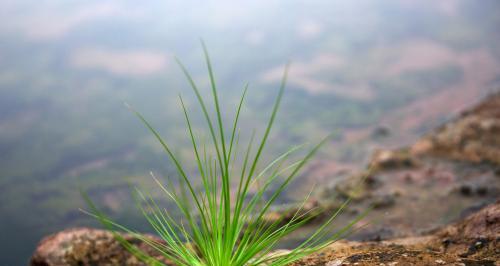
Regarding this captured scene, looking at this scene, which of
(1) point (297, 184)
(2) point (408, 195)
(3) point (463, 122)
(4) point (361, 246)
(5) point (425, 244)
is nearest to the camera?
(4) point (361, 246)

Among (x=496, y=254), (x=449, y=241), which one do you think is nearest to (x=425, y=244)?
(x=449, y=241)

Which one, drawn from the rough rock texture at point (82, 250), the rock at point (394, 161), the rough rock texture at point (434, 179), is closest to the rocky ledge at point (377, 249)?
the rough rock texture at point (82, 250)

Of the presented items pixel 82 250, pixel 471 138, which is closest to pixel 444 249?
pixel 82 250

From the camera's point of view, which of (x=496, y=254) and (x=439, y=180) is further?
(x=439, y=180)

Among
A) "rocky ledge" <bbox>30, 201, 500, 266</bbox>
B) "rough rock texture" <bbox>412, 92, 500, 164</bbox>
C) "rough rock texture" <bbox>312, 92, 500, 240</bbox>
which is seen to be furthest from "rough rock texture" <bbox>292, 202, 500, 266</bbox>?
"rough rock texture" <bbox>412, 92, 500, 164</bbox>

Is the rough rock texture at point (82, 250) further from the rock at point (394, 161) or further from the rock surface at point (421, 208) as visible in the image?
the rock at point (394, 161)

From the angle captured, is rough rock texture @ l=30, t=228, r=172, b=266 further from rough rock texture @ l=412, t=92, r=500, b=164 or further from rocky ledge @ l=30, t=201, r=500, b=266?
rough rock texture @ l=412, t=92, r=500, b=164

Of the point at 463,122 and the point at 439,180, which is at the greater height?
the point at 463,122

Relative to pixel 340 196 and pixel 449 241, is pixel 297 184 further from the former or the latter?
pixel 449 241

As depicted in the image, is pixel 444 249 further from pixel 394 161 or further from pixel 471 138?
pixel 471 138
